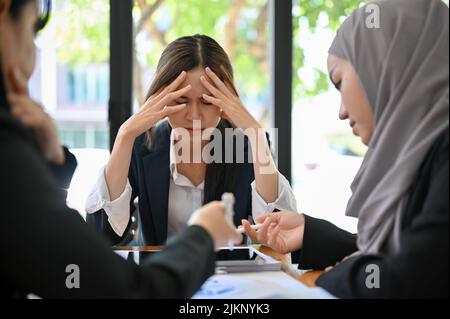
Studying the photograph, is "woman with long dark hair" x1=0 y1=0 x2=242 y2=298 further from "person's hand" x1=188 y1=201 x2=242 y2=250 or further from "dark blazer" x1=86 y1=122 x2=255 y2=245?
"dark blazer" x1=86 y1=122 x2=255 y2=245

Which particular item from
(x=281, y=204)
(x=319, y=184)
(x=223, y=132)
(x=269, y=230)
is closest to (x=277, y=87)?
(x=319, y=184)

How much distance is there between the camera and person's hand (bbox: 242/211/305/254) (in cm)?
138

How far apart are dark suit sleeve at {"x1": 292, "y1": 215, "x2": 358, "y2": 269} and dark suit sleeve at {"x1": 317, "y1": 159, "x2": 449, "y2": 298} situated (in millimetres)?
399

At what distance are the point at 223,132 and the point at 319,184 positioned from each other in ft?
4.90

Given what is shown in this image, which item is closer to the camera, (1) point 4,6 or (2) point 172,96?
(1) point 4,6

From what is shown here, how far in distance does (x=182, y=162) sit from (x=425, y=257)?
4.08 ft

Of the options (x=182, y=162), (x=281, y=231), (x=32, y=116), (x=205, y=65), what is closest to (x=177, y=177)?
(x=182, y=162)

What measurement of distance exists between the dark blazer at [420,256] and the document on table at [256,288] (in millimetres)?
64

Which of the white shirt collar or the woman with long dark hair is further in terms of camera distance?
the white shirt collar

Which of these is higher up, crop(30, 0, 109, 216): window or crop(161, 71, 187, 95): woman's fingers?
crop(30, 0, 109, 216): window

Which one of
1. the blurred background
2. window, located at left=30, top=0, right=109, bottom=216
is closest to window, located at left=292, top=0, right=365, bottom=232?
the blurred background

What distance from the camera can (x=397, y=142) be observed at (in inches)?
39.7

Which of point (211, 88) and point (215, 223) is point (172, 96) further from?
point (215, 223)

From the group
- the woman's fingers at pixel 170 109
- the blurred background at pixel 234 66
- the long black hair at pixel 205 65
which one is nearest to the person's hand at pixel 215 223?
the woman's fingers at pixel 170 109
